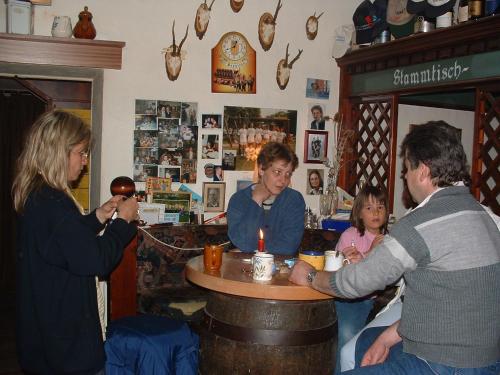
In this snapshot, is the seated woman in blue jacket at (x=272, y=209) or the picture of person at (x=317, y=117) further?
the picture of person at (x=317, y=117)

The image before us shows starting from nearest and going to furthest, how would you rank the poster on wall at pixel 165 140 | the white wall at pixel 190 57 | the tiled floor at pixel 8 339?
the tiled floor at pixel 8 339 → the white wall at pixel 190 57 → the poster on wall at pixel 165 140

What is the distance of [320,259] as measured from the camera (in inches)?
97.9

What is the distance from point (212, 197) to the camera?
4344mm

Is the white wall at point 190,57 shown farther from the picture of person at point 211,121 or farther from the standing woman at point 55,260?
the standing woman at point 55,260

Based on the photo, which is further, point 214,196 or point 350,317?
point 214,196

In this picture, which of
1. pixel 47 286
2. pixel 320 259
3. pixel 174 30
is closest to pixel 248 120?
pixel 174 30

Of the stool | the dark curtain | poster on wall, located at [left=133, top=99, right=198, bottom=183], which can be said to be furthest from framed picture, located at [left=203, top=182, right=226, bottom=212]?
the dark curtain

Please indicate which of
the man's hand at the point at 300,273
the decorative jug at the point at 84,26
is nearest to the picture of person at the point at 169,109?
the decorative jug at the point at 84,26

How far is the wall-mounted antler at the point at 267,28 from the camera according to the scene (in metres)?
4.38

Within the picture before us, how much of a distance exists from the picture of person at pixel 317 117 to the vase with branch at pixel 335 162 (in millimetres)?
65

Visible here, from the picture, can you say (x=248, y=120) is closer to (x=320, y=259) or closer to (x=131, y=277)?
(x=131, y=277)

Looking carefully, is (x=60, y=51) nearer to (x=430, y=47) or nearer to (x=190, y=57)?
(x=190, y=57)

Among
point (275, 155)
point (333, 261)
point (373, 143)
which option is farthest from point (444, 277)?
point (373, 143)

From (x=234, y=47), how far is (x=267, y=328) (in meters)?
2.69
